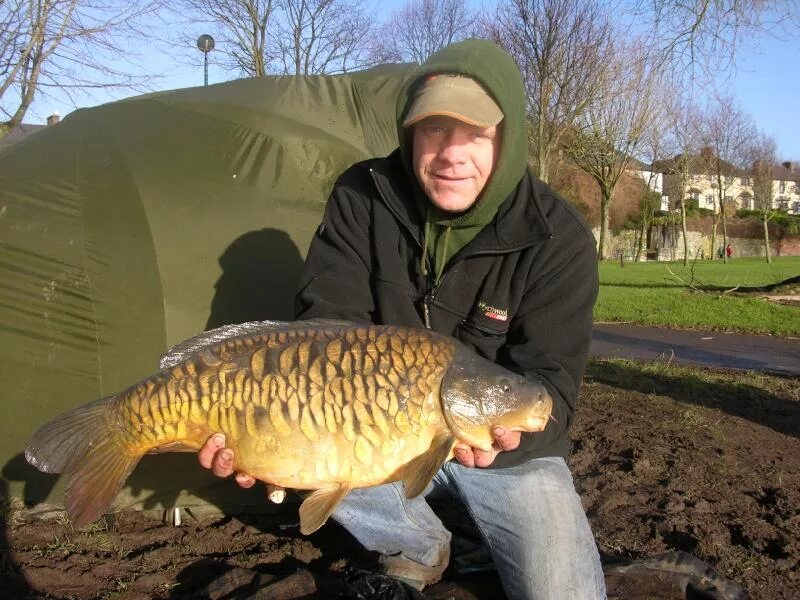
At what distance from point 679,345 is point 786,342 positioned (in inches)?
55.6

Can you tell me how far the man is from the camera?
7.27 ft

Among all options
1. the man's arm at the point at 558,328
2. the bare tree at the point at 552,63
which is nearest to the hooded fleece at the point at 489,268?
the man's arm at the point at 558,328

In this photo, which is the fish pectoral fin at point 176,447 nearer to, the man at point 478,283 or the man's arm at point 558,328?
the man at point 478,283

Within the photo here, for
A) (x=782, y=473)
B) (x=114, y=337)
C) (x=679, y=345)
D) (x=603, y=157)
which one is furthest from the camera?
(x=603, y=157)

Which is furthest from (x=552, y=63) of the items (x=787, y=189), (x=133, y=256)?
(x=787, y=189)

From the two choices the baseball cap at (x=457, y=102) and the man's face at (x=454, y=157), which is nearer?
the baseball cap at (x=457, y=102)

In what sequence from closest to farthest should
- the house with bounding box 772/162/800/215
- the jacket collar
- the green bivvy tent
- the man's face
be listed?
the man's face < the jacket collar < the green bivvy tent < the house with bounding box 772/162/800/215

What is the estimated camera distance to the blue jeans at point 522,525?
220 centimetres

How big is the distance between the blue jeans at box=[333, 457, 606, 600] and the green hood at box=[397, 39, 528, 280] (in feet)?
2.41

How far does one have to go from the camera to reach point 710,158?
1237 inches

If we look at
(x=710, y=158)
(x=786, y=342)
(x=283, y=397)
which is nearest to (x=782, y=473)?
(x=283, y=397)

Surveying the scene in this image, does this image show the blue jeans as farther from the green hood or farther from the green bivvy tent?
the green bivvy tent

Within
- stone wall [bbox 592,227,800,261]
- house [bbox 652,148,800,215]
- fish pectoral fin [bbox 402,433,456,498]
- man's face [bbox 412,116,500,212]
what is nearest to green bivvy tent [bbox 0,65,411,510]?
man's face [bbox 412,116,500,212]

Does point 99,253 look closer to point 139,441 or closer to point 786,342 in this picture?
point 139,441
